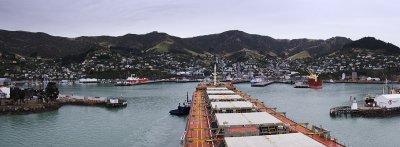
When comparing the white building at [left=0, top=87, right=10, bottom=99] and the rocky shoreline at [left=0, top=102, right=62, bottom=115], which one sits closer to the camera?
the rocky shoreline at [left=0, top=102, right=62, bottom=115]

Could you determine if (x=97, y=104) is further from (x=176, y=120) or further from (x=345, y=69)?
(x=345, y=69)

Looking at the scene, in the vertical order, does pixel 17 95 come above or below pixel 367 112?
above

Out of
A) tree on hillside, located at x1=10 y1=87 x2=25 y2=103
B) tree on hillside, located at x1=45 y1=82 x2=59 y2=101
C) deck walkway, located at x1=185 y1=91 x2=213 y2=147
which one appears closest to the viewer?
deck walkway, located at x1=185 y1=91 x2=213 y2=147

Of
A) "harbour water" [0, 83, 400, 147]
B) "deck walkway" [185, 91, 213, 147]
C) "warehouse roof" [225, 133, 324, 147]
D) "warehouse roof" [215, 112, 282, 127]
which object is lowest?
"harbour water" [0, 83, 400, 147]

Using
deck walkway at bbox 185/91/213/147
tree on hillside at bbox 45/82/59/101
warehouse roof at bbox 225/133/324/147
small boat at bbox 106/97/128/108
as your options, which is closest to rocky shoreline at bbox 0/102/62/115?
tree on hillside at bbox 45/82/59/101

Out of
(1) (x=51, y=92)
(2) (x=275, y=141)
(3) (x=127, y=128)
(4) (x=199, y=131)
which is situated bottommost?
(3) (x=127, y=128)

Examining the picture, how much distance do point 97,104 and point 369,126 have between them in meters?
44.9

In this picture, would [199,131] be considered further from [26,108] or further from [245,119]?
[26,108]

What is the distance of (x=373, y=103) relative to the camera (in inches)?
2251

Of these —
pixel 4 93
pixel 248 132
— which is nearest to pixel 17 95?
pixel 4 93

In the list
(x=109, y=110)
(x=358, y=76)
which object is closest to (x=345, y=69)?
(x=358, y=76)

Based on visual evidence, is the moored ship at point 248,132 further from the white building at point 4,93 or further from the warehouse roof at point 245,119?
the white building at point 4,93

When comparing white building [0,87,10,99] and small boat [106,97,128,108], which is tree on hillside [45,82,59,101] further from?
small boat [106,97,128,108]

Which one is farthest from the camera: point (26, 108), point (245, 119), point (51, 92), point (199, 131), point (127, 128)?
point (51, 92)
